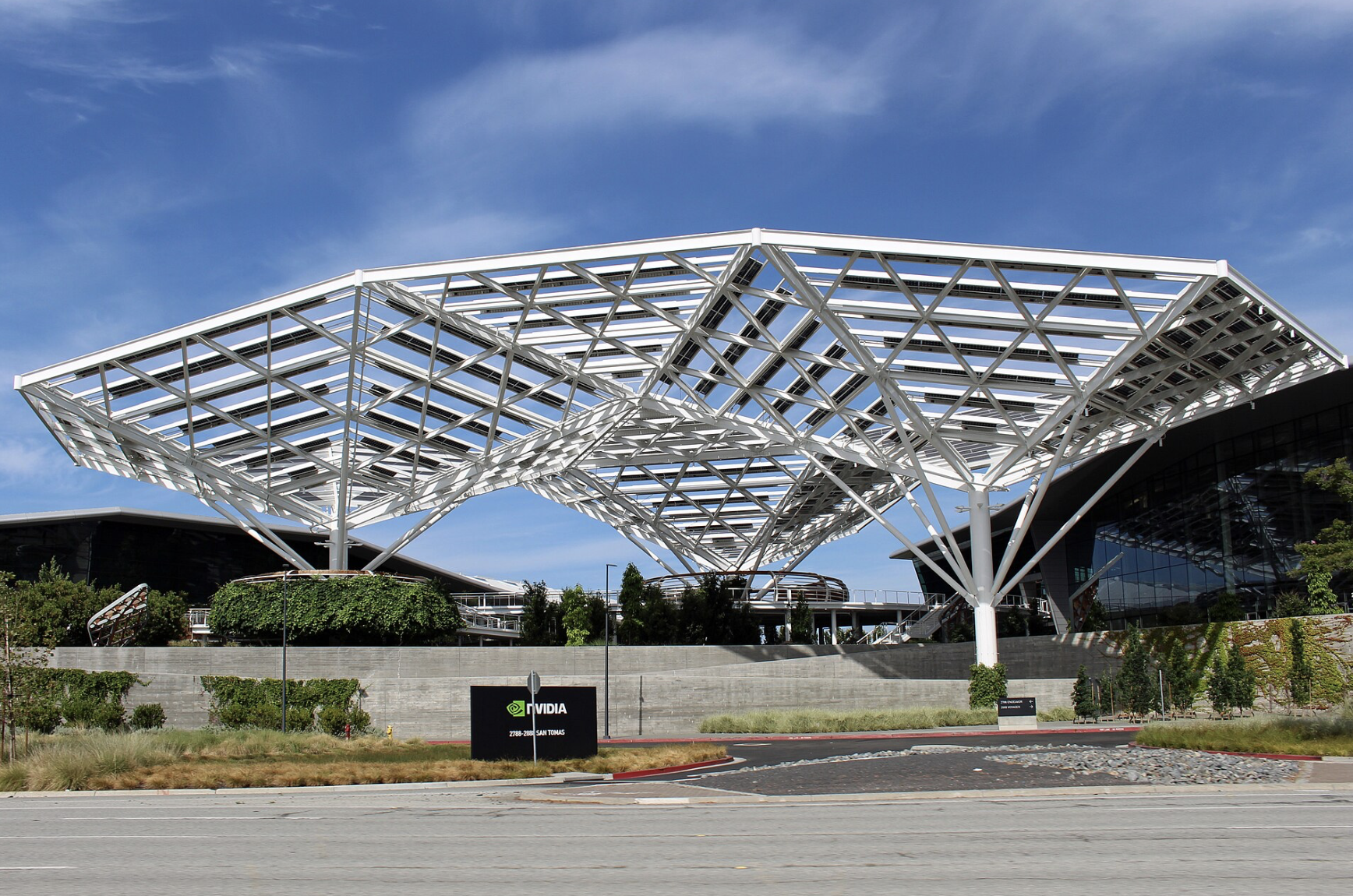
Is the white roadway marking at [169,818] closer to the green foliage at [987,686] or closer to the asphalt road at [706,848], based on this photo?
the asphalt road at [706,848]

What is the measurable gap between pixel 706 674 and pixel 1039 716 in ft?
42.6

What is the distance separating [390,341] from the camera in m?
40.3

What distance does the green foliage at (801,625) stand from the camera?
179ft

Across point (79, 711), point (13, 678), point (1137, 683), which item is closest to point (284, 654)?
point (79, 711)

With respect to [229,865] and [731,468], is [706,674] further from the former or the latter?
[229,865]

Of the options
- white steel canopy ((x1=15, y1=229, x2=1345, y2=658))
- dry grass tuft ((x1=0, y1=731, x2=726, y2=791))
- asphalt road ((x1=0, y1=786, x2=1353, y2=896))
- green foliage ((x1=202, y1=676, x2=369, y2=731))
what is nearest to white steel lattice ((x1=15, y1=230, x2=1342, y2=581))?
white steel canopy ((x1=15, y1=229, x2=1345, y2=658))

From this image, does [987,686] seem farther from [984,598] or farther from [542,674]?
[542,674]

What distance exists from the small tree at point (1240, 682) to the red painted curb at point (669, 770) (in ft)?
68.7

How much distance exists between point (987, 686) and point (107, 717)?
1199 inches

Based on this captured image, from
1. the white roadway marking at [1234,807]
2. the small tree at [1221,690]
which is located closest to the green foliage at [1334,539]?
the small tree at [1221,690]

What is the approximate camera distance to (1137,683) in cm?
3938

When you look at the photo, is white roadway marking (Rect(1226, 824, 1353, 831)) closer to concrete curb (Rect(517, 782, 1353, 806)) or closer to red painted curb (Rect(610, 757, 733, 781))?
concrete curb (Rect(517, 782, 1353, 806))

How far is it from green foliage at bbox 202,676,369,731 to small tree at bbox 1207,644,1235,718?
2923cm

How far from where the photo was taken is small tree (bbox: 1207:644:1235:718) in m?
36.7
